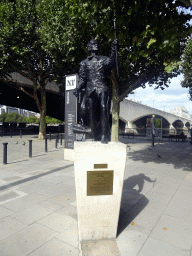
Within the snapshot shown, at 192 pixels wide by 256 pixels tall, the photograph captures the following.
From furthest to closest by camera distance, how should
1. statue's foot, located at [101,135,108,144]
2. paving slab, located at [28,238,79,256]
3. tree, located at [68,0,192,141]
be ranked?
tree, located at [68,0,192,141], statue's foot, located at [101,135,108,144], paving slab, located at [28,238,79,256]

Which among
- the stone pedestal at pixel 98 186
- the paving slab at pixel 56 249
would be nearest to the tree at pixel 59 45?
the stone pedestal at pixel 98 186

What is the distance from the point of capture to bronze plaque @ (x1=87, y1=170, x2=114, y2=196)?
10.2ft

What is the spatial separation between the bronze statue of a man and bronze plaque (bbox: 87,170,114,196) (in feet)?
2.24

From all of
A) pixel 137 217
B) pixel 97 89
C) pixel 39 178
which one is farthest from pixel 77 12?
pixel 137 217

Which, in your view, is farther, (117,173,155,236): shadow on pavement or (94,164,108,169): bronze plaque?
(117,173,155,236): shadow on pavement

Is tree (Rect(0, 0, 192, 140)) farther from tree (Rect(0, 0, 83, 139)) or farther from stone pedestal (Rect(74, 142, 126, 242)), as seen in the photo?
stone pedestal (Rect(74, 142, 126, 242))

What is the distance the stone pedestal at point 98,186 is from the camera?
3062mm

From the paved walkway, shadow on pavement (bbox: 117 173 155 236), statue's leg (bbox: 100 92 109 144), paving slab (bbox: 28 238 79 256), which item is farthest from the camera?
shadow on pavement (bbox: 117 173 155 236)

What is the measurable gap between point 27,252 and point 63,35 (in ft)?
37.0

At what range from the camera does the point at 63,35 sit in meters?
11.1

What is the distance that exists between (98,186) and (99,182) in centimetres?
7

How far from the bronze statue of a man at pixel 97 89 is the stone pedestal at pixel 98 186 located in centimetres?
46

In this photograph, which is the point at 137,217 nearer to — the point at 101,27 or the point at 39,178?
the point at 39,178

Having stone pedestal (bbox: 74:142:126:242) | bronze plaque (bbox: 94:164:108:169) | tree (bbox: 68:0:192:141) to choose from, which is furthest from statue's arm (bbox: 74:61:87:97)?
bronze plaque (bbox: 94:164:108:169)
